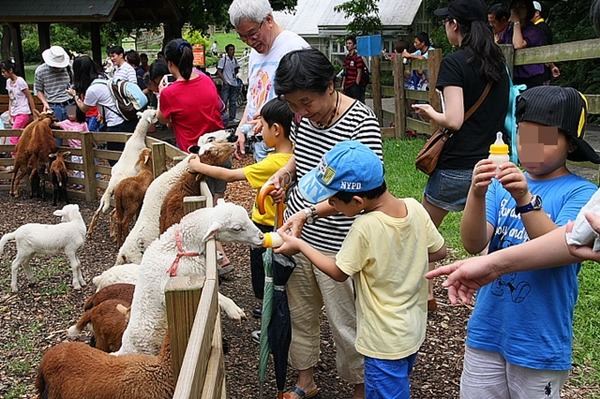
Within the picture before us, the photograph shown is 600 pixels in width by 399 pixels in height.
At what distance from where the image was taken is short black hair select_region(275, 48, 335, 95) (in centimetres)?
305

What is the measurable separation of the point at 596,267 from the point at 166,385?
4119 mm

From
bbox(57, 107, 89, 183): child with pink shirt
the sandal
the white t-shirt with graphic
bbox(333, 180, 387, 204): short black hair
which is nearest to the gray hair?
the white t-shirt with graphic

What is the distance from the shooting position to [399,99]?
12.6 metres

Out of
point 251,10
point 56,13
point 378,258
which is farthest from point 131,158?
point 56,13

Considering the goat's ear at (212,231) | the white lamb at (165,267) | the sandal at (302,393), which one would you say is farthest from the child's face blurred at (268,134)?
the sandal at (302,393)

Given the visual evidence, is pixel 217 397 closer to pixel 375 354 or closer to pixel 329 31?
pixel 375 354

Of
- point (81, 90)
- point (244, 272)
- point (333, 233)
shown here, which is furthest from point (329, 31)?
point (333, 233)

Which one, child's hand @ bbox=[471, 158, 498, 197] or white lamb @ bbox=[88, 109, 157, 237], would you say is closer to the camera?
child's hand @ bbox=[471, 158, 498, 197]

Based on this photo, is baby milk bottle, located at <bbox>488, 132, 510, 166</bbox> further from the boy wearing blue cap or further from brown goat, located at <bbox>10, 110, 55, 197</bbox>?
brown goat, located at <bbox>10, 110, 55, 197</bbox>

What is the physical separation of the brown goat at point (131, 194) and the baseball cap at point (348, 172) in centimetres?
465

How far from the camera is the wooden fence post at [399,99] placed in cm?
1254

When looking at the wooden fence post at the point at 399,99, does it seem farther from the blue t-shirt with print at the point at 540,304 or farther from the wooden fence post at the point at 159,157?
the blue t-shirt with print at the point at 540,304

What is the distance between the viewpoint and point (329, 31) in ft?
131

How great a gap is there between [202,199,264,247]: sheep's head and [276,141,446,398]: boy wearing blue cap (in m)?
0.73
